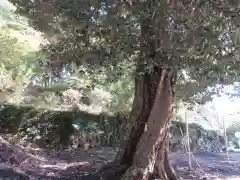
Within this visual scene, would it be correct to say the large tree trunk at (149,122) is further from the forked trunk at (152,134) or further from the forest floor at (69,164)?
the forest floor at (69,164)

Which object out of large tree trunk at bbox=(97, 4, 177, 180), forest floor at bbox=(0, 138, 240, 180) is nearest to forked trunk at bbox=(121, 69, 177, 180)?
large tree trunk at bbox=(97, 4, 177, 180)

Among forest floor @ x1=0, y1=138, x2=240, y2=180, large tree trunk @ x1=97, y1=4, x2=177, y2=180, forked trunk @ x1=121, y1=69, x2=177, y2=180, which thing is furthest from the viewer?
forest floor @ x1=0, y1=138, x2=240, y2=180

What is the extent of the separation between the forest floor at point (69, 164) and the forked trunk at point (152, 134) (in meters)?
1.26

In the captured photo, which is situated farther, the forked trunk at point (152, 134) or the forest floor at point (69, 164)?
the forest floor at point (69, 164)

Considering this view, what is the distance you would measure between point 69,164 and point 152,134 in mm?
3185

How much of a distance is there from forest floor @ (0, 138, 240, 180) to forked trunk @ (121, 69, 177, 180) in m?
1.26

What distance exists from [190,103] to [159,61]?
3.80m

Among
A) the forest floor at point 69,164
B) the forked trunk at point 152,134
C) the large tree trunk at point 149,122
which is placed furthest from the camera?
the forest floor at point 69,164

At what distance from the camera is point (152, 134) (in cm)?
752

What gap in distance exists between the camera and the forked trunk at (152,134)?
742cm

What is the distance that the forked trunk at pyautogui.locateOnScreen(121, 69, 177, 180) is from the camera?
24.3ft

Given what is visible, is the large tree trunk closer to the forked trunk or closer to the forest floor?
the forked trunk

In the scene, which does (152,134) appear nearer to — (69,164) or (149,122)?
(149,122)

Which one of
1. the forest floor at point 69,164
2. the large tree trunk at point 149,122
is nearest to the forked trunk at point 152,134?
the large tree trunk at point 149,122
